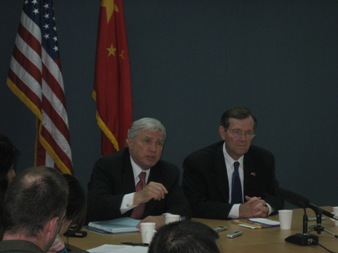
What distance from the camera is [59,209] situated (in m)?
2.16

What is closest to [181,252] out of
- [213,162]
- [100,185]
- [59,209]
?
[59,209]

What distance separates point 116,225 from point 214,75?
114 inches

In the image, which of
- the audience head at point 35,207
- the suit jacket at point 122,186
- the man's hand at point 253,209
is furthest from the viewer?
the man's hand at point 253,209

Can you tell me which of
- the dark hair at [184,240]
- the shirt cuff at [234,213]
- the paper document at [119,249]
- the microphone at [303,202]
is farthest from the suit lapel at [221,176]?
the dark hair at [184,240]

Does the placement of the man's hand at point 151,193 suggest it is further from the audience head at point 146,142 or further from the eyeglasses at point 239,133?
the eyeglasses at point 239,133

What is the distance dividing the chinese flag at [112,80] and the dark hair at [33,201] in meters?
3.07

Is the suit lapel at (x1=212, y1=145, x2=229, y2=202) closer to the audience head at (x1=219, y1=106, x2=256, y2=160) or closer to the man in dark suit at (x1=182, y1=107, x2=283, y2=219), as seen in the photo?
the man in dark suit at (x1=182, y1=107, x2=283, y2=219)

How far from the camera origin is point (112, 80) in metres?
5.33

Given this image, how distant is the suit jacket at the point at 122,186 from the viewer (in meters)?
4.04

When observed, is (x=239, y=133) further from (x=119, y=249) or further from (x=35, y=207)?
(x=35, y=207)

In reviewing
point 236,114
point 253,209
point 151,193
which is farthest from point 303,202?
point 236,114

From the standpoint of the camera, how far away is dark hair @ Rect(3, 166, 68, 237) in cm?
209

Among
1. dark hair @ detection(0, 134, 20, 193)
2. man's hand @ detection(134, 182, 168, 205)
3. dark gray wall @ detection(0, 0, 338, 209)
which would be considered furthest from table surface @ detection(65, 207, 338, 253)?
dark gray wall @ detection(0, 0, 338, 209)

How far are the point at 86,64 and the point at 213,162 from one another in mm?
1664
